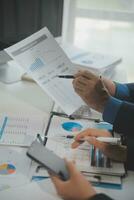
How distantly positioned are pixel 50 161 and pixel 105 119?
0.34m

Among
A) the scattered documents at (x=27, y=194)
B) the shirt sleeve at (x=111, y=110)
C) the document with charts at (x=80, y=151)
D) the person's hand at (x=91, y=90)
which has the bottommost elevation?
the scattered documents at (x=27, y=194)

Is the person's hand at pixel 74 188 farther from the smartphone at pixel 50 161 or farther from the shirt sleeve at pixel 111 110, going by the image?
the shirt sleeve at pixel 111 110

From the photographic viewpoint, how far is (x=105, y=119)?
968 millimetres

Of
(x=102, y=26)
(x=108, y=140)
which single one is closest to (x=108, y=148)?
(x=108, y=140)

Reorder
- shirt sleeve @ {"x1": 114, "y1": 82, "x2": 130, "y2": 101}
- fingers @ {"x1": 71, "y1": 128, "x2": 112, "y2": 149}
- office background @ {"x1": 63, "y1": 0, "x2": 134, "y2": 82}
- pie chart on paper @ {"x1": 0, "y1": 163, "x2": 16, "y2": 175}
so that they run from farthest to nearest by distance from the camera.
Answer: office background @ {"x1": 63, "y1": 0, "x2": 134, "y2": 82} → shirt sleeve @ {"x1": 114, "y1": 82, "x2": 130, "y2": 101} → fingers @ {"x1": 71, "y1": 128, "x2": 112, "y2": 149} → pie chart on paper @ {"x1": 0, "y1": 163, "x2": 16, "y2": 175}

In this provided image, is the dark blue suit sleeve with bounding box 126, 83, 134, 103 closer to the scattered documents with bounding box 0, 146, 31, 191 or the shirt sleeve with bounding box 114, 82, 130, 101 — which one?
the shirt sleeve with bounding box 114, 82, 130, 101

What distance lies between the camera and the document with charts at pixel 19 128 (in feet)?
2.93

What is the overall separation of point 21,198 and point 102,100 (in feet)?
1.50

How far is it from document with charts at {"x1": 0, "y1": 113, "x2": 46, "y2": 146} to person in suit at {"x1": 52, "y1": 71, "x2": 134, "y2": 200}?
14 centimetres

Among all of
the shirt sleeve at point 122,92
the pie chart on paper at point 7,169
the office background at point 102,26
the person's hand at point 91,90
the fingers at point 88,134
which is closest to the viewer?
the pie chart on paper at point 7,169

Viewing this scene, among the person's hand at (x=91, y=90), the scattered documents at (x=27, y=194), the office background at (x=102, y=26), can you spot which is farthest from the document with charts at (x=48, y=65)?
the office background at (x=102, y=26)

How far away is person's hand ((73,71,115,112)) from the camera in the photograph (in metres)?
1.03

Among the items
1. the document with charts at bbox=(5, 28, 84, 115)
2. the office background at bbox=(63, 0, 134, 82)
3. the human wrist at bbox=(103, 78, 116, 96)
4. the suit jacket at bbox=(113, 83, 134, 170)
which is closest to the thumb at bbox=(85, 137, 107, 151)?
the suit jacket at bbox=(113, 83, 134, 170)

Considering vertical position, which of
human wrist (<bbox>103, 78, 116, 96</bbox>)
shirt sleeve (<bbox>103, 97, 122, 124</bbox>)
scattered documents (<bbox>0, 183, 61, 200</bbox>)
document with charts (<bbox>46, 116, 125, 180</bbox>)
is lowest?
scattered documents (<bbox>0, 183, 61, 200</bbox>)
